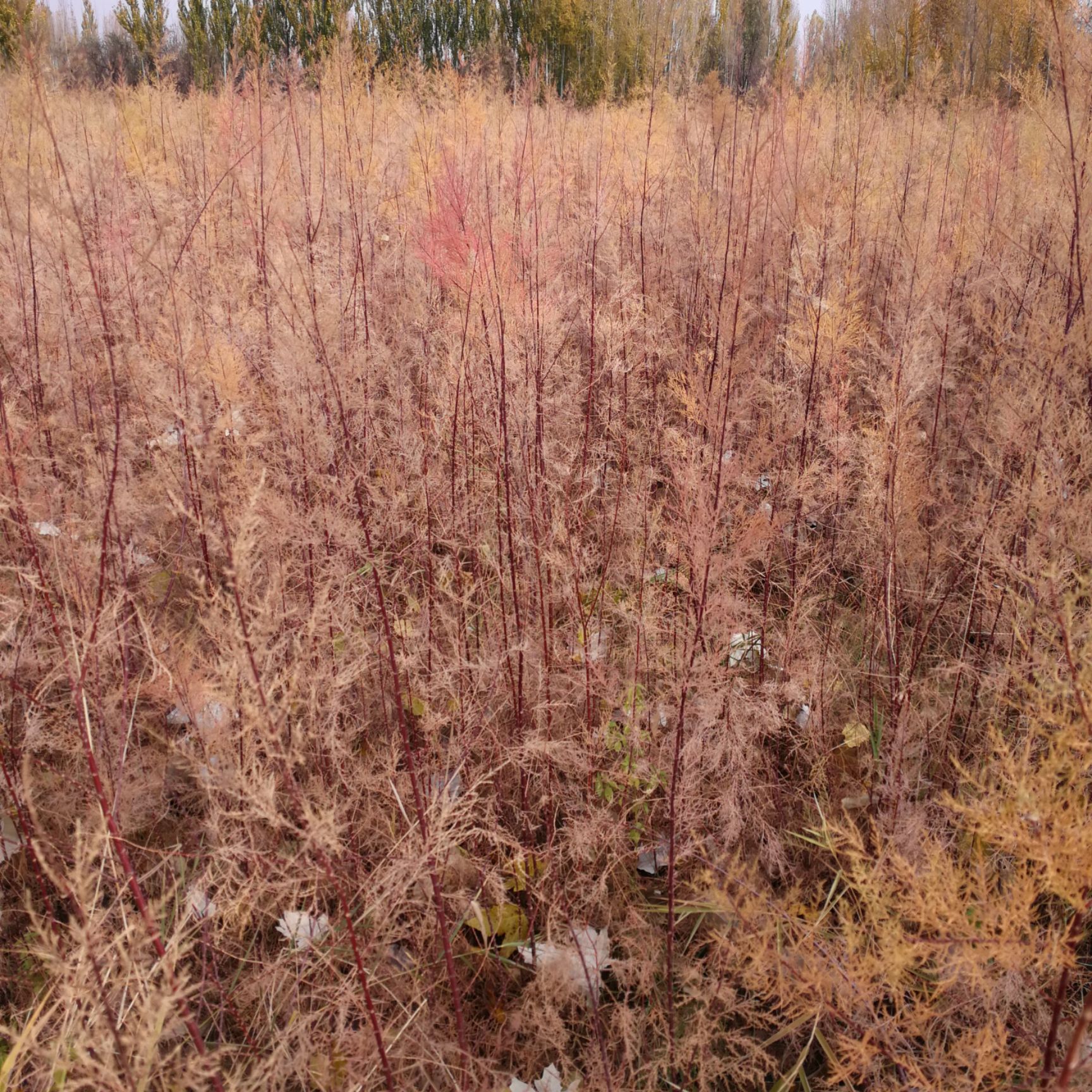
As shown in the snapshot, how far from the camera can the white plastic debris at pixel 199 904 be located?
4.00 ft

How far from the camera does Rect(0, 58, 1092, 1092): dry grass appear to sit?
3.47 feet

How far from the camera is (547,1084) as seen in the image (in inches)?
48.1

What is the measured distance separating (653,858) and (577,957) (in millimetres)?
282

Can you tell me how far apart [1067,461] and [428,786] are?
1.57 meters

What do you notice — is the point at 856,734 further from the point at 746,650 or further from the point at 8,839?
the point at 8,839

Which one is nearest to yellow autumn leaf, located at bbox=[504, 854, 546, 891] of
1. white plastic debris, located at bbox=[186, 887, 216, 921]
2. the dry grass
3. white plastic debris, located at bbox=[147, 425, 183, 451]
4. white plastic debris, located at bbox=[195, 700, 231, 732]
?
the dry grass

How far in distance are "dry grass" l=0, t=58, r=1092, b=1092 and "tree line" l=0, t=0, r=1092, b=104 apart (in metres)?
0.69

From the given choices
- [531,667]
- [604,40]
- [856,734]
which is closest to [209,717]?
[531,667]

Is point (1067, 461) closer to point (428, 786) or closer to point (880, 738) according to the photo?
point (880, 738)

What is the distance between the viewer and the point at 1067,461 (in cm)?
160

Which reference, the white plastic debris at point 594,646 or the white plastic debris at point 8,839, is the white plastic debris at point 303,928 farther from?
the white plastic debris at point 594,646

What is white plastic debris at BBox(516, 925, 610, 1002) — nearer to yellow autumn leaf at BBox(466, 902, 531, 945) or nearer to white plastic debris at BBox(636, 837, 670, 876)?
yellow autumn leaf at BBox(466, 902, 531, 945)

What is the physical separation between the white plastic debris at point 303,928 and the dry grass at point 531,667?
3 centimetres

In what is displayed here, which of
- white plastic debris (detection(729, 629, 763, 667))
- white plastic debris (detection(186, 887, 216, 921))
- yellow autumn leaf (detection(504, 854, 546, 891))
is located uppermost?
white plastic debris (detection(729, 629, 763, 667))
